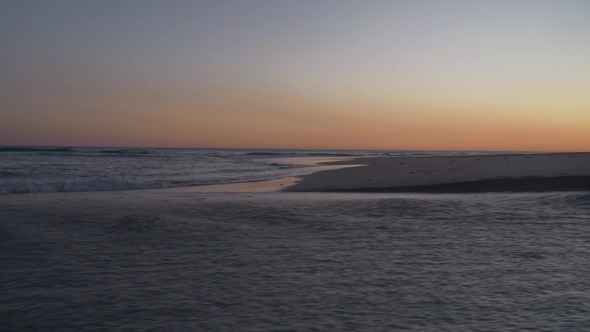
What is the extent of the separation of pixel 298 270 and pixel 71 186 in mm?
15956

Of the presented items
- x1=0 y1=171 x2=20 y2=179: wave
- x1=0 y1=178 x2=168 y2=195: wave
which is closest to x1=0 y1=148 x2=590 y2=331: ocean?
x1=0 y1=178 x2=168 y2=195: wave

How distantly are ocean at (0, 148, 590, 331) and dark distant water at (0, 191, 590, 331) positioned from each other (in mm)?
22

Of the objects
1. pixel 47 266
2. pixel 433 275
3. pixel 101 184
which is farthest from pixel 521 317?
pixel 101 184

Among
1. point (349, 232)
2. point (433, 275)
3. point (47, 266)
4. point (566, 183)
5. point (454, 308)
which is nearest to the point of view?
point (454, 308)

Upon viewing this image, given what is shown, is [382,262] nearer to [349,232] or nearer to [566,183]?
[349,232]

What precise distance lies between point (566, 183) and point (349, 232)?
12.3 metres

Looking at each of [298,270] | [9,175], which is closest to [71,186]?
[9,175]

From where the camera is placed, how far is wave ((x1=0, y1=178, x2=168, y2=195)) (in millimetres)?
17547

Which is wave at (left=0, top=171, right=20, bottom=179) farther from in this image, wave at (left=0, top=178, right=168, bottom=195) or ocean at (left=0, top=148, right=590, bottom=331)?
ocean at (left=0, top=148, right=590, bottom=331)

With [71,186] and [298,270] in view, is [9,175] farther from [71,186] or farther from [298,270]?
[298,270]

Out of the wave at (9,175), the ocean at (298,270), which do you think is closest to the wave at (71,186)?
the wave at (9,175)

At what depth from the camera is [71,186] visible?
1878 centimetres

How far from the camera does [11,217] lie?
976 centimetres

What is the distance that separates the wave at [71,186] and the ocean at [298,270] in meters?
8.33
